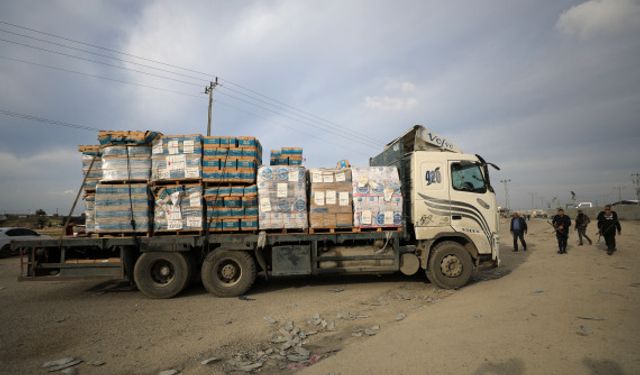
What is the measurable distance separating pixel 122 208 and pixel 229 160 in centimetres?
257

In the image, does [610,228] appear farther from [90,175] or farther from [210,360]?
[90,175]

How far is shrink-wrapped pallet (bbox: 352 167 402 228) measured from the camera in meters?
7.06

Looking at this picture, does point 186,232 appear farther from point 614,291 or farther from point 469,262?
point 614,291

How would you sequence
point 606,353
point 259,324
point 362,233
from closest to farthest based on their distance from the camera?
1. point 606,353
2. point 259,324
3. point 362,233

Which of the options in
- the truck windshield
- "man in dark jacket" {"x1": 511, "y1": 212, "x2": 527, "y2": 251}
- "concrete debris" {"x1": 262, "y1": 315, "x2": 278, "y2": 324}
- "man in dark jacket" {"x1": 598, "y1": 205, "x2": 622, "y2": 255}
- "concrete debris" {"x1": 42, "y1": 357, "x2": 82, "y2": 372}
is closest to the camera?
"concrete debris" {"x1": 42, "y1": 357, "x2": 82, "y2": 372}

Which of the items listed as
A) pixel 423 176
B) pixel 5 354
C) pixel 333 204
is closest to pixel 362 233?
pixel 333 204

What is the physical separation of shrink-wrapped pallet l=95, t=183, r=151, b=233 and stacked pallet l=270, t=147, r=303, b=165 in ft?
10.0

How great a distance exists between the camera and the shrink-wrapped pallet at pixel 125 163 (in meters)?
6.69

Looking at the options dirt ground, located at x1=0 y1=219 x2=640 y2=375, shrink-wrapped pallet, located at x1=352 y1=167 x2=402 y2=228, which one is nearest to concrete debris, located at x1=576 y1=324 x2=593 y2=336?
dirt ground, located at x1=0 y1=219 x2=640 y2=375

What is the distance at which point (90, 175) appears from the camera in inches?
274

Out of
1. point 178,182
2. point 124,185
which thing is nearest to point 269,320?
point 178,182

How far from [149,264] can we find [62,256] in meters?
1.90

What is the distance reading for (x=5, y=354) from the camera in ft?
13.9

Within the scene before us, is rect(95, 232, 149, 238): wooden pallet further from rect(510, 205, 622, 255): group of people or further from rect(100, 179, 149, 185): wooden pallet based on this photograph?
rect(510, 205, 622, 255): group of people
